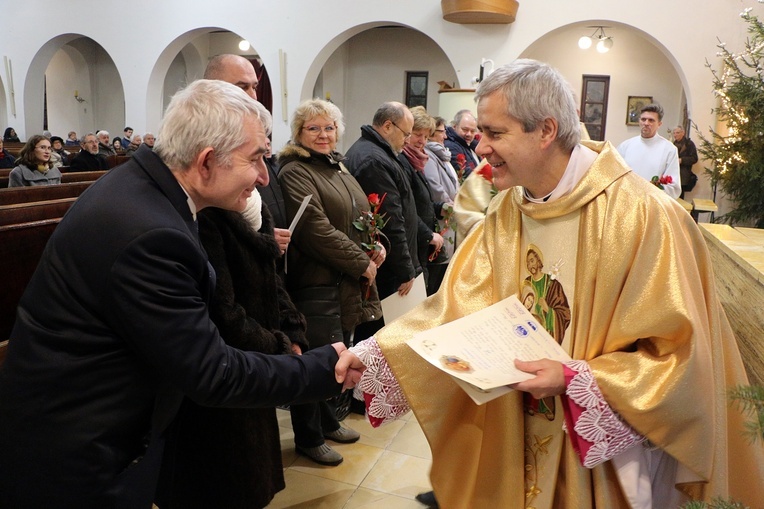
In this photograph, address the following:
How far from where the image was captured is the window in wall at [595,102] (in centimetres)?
1214

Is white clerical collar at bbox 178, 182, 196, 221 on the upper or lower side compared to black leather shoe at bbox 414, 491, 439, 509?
upper

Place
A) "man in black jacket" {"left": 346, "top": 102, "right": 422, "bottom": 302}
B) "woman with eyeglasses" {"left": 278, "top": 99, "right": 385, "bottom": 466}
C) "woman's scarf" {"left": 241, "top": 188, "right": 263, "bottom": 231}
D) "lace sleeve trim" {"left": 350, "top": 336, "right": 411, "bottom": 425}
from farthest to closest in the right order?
"man in black jacket" {"left": 346, "top": 102, "right": 422, "bottom": 302}, "woman with eyeglasses" {"left": 278, "top": 99, "right": 385, "bottom": 466}, "woman's scarf" {"left": 241, "top": 188, "right": 263, "bottom": 231}, "lace sleeve trim" {"left": 350, "top": 336, "right": 411, "bottom": 425}

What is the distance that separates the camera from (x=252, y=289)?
2238 millimetres

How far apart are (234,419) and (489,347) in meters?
0.92

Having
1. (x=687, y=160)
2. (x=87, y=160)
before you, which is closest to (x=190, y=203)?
(x=87, y=160)

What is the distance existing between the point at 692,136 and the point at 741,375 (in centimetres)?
866

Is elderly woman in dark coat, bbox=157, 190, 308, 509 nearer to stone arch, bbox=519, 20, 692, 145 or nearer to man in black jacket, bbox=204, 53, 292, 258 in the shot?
man in black jacket, bbox=204, 53, 292, 258

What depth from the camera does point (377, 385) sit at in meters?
1.71

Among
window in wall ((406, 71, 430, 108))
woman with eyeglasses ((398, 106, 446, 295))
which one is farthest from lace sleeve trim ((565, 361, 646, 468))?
window in wall ((406, 71, 430, 108))

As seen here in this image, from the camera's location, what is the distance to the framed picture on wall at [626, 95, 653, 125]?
11.9 meters

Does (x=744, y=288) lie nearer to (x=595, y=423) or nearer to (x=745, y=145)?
(x=595, y=423)

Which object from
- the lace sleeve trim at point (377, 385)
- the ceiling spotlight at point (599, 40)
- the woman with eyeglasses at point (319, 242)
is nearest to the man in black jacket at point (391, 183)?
the woman with eyeglasses at point (319, 242)

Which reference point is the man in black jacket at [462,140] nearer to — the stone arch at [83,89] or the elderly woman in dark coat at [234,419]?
the elderly woman in dark coat at [234,419]

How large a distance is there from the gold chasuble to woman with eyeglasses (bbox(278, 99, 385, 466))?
129cm
